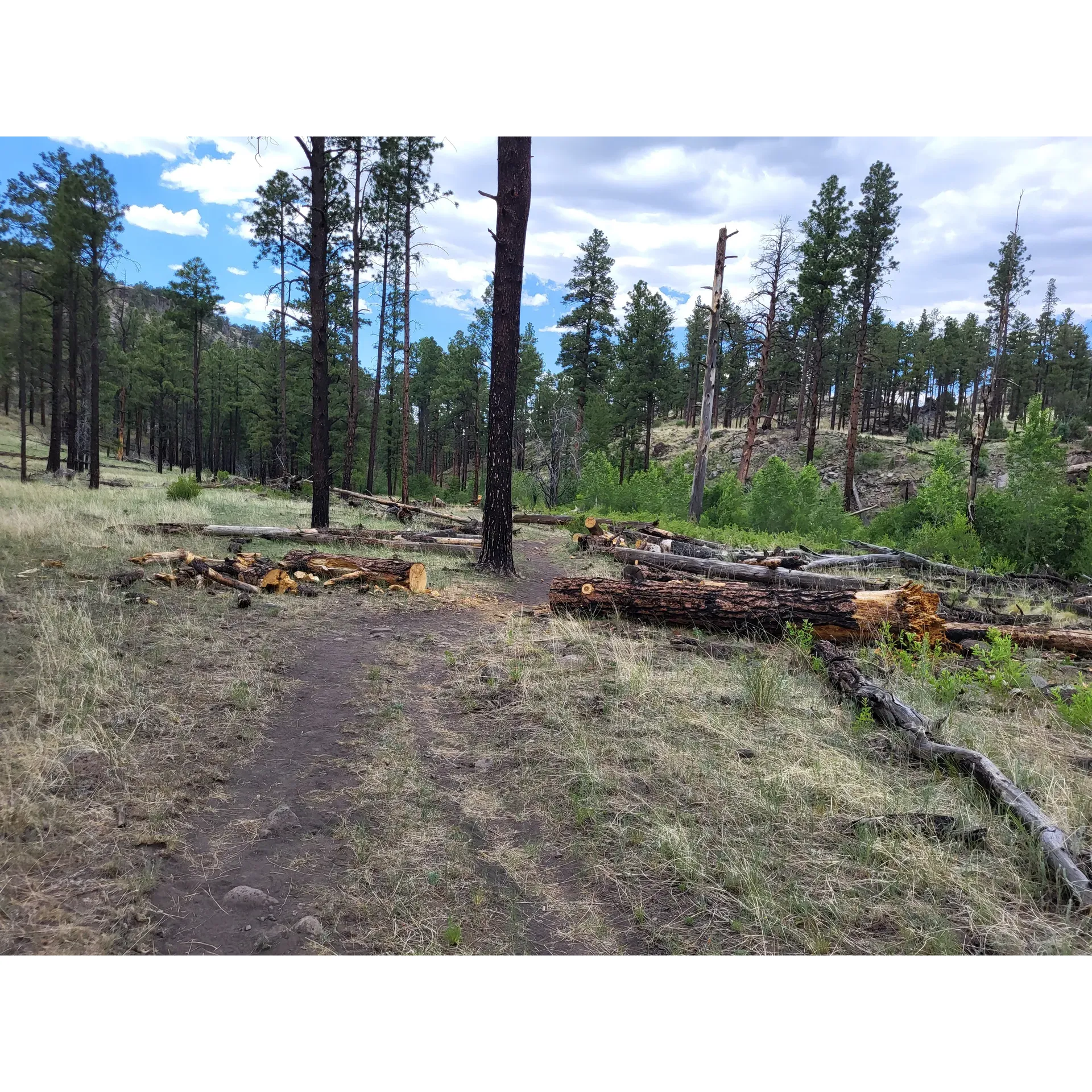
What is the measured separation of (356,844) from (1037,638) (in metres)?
8.02

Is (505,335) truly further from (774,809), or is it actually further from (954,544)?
(954,544)

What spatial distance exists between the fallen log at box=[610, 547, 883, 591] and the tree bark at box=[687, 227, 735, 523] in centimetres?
864

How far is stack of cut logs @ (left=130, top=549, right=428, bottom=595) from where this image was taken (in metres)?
7.91

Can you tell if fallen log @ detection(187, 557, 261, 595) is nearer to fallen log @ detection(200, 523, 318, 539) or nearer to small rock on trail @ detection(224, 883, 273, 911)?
fallen log @ detection(200, 523, 318, 539)

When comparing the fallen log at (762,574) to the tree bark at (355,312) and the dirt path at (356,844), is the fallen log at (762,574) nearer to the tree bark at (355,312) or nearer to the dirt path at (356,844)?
the dirt path at (356,844)

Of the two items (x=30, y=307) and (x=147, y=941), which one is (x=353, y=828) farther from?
(x=30, y=307)

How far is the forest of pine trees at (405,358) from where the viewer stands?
60.1 feet

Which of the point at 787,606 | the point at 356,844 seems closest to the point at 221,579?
the point at 356,844

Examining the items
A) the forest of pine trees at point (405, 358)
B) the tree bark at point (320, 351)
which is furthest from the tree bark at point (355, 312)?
the tree bark at point (320, 351)

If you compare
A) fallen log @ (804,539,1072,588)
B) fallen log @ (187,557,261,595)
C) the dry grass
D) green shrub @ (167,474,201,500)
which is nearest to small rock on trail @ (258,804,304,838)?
the dry grass

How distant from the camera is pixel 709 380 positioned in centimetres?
1994

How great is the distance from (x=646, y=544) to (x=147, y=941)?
11.7m

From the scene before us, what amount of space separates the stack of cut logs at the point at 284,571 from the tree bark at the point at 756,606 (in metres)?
2.52

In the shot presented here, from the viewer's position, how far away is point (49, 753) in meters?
3.39
